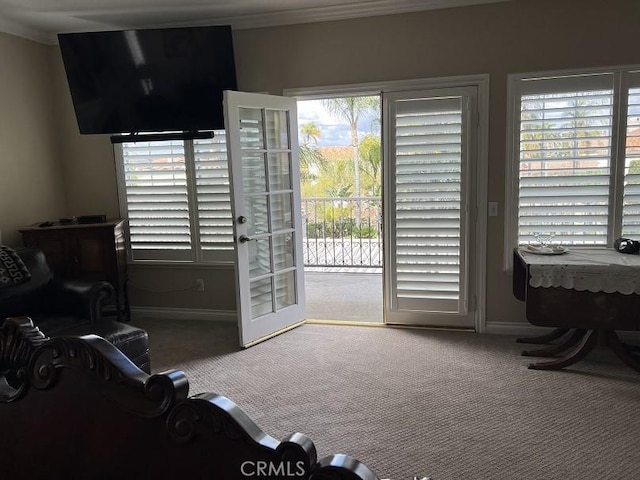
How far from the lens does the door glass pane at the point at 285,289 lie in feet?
13.5

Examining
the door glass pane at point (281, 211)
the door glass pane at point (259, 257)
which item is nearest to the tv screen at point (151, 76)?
the door glass pane at point (281, 211)

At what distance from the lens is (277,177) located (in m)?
4.02

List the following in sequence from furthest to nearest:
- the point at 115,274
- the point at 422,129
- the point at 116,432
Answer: the point at 115,274 → the point at 422,129 → the point at 116,432

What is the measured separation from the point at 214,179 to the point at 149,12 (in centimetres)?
141

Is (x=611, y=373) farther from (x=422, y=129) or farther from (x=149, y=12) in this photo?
(x=149, y=12)

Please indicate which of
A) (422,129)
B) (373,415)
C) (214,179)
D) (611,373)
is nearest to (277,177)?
(214,179)

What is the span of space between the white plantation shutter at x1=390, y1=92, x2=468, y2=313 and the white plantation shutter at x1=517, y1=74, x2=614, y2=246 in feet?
1.57

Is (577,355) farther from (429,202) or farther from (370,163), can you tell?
(370,163)

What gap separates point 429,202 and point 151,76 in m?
2.46

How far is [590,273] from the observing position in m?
3.03

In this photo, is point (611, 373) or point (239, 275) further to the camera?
point (239, 275)

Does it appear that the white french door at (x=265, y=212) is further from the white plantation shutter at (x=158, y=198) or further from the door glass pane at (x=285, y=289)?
the white plantation shutter at (x=158, y=198)

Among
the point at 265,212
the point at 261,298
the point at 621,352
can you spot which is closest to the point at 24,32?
the point at 265,212

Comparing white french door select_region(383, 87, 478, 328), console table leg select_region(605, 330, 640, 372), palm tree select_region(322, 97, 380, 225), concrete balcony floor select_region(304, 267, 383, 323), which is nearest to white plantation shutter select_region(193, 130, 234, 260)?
concrete balcony floor select_region(304, 267, 383, 323)
